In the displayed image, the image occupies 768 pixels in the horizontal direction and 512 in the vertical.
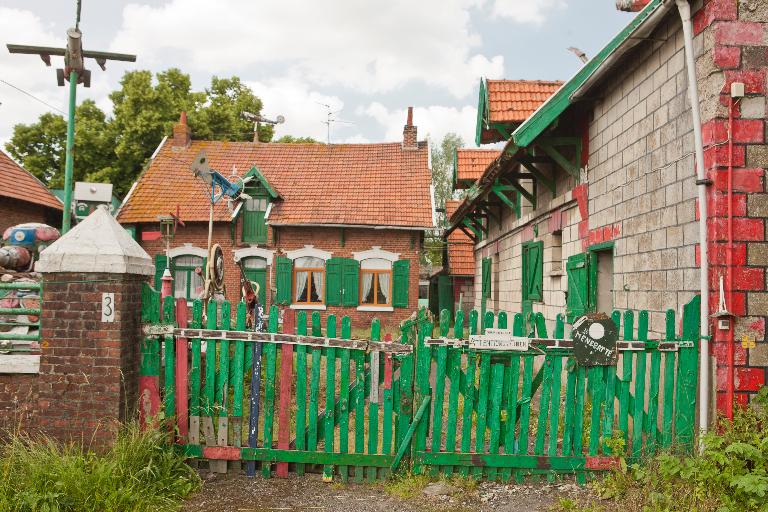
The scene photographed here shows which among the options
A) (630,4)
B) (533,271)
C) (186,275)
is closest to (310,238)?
(186,275)

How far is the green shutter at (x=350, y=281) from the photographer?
750 inches

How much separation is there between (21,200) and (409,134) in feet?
42.0

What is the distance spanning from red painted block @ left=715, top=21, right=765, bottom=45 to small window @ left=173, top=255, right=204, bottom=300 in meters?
17.4

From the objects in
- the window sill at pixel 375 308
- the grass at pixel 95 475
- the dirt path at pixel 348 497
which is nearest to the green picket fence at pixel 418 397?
the dirt path at pixel 348 497

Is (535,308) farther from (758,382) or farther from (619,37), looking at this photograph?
(758,382)

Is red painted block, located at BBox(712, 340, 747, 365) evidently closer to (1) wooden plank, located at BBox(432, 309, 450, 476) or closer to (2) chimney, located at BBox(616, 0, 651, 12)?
(1) wooden plank, located at BBox(432, 309, 450, 476)

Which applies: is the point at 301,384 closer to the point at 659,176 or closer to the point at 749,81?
the point at 659,176

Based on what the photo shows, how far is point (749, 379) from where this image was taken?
4.35 meters

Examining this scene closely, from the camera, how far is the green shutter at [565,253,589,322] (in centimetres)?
730

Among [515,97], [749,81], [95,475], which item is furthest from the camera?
[515,97]

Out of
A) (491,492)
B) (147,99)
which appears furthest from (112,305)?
(147,99)

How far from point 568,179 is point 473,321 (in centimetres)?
440

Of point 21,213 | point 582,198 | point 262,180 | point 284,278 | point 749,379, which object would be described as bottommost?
point 749,379

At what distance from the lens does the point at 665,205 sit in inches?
210
